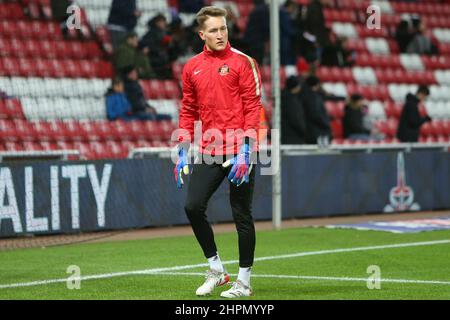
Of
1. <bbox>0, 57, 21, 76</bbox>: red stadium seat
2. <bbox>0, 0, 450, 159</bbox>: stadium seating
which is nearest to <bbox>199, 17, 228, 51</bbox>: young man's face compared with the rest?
<bbox>0, 0, 450, 159</bbox>: stadium seating

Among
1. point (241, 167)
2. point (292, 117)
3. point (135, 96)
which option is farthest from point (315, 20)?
point (241, 167)

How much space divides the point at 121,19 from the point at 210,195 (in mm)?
11274

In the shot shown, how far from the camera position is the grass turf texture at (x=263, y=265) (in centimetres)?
864

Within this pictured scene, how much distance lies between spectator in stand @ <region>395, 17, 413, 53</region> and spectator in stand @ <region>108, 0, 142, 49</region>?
7992 mm

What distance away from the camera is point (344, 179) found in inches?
713

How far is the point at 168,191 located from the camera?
52.2ft

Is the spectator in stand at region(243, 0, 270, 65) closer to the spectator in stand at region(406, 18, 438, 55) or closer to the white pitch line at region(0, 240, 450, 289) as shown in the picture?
the spectator in stand at region(406, 18, 438, 55)

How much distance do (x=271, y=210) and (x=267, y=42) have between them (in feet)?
14.8

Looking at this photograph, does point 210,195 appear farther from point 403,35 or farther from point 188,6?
point 403,35

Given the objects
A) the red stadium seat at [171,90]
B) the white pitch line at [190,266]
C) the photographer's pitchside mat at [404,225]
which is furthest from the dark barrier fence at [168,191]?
the white pitch line at [190,266]

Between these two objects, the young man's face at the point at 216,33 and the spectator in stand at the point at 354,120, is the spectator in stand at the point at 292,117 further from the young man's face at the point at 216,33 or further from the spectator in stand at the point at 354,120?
the young man's face at the point at 216,33
